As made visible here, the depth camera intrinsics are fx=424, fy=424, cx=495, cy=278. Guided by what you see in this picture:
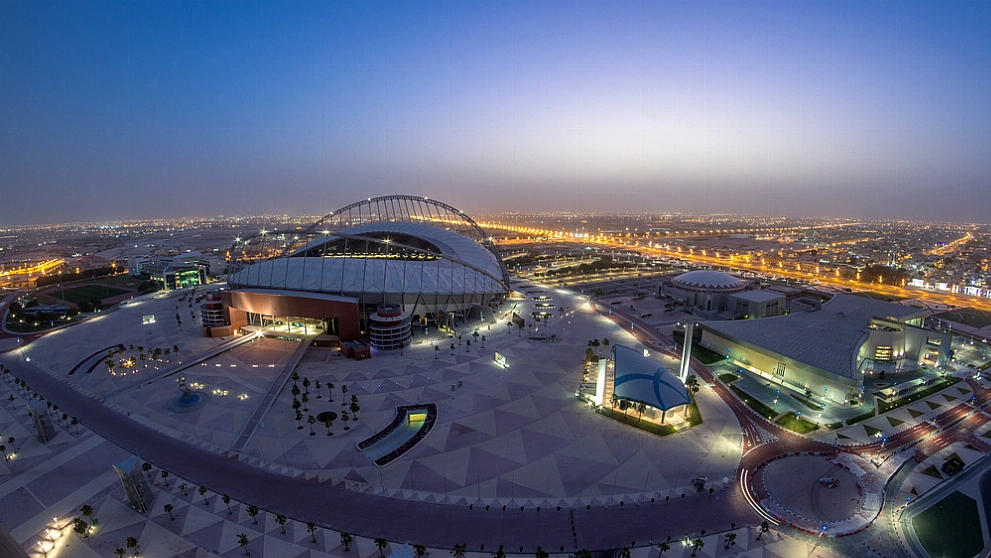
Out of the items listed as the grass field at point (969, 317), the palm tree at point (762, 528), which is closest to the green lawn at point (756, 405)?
the palm tree at point (762, 528)

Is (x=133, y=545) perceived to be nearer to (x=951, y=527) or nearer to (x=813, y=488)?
(x=813, y=488)

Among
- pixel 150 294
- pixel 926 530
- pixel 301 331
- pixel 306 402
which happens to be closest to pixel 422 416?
pixel 306 402

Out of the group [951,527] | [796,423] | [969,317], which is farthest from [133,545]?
[969,317]

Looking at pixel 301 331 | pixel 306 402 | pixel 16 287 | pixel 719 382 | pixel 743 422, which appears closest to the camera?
pixel 743 422

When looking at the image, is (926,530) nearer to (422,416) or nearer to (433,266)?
(422,416)

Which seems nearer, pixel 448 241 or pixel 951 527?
pixel 951 527

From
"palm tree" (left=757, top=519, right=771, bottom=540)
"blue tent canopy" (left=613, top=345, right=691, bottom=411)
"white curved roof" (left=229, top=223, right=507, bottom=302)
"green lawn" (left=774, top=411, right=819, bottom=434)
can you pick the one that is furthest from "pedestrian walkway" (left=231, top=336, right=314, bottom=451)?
"green lawn" (left=774, top=411, right=819, bottom=434)

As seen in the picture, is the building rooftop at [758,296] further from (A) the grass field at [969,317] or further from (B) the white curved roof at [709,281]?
(A) the grass field at [969,317]
